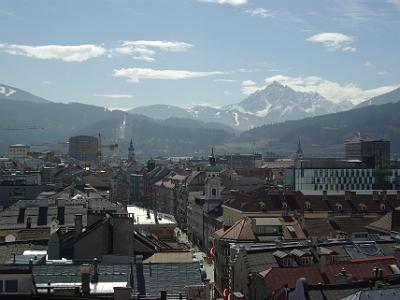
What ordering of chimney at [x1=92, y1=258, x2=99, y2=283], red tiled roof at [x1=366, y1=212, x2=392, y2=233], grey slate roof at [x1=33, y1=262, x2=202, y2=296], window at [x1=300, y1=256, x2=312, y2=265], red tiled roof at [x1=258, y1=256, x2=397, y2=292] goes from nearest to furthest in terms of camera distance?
grey slate roof at [x1=33, y1=262, x2=202, y2=296], chimney at [x1=92, y1=258, x2=99, y2=283], red tiled roof at [x1=258, y1=256, x2=397, y2=292], window at [x1=300, y1=256, x2=312, y2=265], red tiled roof at [x1=366, y1=212, x2=392, y2=233]

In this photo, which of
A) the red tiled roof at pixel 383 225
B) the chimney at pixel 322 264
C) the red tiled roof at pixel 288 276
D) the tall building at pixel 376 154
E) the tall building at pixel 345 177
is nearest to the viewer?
the red tiled roof at pixel 288 276

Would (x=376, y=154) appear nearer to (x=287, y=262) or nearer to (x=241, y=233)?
(x=241, y=233)

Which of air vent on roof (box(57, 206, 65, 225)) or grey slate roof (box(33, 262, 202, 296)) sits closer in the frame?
grey slate roof (box(33, 262, 202, 296))

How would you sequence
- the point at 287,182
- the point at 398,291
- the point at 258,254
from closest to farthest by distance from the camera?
the point at 398,291 < the point at 258,254 < the point at 287,182

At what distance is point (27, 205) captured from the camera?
86.2m

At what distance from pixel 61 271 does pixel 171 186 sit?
154 m

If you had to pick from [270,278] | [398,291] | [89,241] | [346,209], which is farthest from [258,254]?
[346,209]

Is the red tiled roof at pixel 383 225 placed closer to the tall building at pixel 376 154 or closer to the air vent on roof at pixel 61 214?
Answer: the air vent on roof at pixel 61 214

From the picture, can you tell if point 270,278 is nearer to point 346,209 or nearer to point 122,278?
point 122,278

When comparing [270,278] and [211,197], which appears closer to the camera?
[270,278]

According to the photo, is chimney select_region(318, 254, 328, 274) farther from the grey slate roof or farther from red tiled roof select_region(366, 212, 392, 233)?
red tiled roof select_region(366, 212, 392, 233)

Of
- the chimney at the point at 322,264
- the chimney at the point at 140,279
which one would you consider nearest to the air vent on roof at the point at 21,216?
the chimney at the point at 322,264

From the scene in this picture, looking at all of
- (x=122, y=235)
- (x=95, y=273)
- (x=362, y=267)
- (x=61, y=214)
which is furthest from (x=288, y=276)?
(x=61, y=214)

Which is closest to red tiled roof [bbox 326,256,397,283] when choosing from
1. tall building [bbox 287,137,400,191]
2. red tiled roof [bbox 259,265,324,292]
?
red tiled roof [bbox 259,265,324,292]
